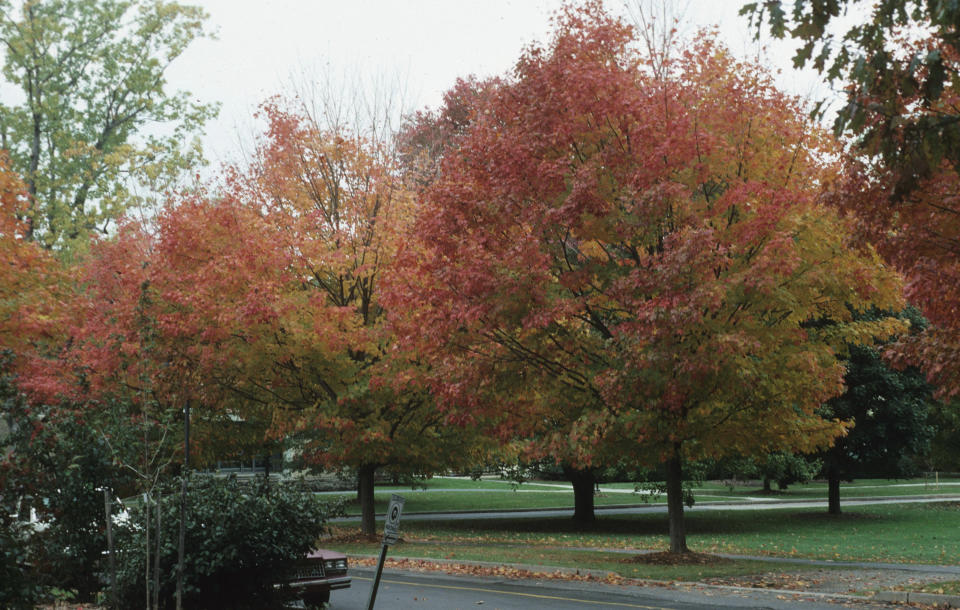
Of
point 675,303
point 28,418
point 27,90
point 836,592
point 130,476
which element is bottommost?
point 836,592

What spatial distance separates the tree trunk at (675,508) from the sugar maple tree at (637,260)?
2.70 feet

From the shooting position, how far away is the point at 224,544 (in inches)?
408

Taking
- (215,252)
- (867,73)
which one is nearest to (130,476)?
Result: (867,73)

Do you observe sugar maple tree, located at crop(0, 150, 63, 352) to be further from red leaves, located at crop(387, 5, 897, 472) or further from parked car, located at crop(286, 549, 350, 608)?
parked car, located at crop(286, 549, 350, 608)

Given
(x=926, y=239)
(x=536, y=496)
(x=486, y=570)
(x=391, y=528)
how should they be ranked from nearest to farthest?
(x=391, y=528), (x=926, y=239), (x=486, y=570), (x=536, y=496)

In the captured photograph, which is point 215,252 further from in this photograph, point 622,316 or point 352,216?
point 622,316

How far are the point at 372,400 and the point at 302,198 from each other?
17.5 feet

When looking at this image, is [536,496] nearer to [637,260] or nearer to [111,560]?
[637,260]

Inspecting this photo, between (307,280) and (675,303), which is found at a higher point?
(307,280)

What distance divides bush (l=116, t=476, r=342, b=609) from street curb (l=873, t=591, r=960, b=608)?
24.4 feet

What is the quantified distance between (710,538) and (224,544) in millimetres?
18193

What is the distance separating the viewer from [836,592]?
41.3 feet

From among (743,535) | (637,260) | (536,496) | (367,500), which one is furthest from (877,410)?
(637,260)

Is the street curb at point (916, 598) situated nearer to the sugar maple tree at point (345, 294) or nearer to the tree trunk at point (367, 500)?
the sugar maple tree at point (345, 294)
